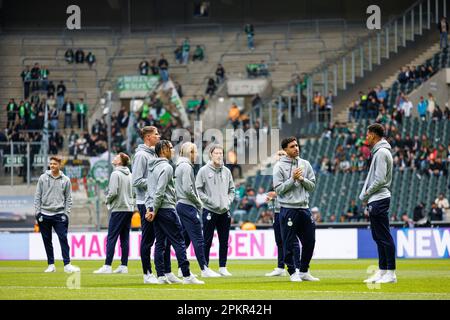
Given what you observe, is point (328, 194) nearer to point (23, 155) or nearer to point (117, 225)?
point (23, 155)

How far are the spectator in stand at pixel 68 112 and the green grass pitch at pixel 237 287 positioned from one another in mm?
27094

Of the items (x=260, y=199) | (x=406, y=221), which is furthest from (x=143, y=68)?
(x=406, y=221)

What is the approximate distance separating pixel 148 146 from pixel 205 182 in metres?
2.50

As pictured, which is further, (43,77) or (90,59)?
(90,59)

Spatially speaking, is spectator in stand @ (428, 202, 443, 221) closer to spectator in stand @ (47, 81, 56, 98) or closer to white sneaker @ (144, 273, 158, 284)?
white sneaker @ (144, 273, 158, 284)

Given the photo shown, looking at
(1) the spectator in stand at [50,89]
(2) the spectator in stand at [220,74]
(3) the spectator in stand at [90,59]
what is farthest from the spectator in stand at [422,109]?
(3) the spectator in stand at [90,59]

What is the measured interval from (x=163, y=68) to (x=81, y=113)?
486cm

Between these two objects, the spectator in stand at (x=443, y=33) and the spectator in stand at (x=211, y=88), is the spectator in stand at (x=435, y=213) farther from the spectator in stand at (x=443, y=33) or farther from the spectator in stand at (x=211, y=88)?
the spectator in stand at (x=211, y=88)

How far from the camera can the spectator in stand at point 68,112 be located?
48.7 meters

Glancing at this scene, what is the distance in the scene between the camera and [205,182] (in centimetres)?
2038

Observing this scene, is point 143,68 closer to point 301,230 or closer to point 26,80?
point 26,80

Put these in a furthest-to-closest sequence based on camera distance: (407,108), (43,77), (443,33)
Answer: (43,77) < (443,33) < (407,108)

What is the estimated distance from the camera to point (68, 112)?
48.8 meters

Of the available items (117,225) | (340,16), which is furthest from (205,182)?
(340,16)
